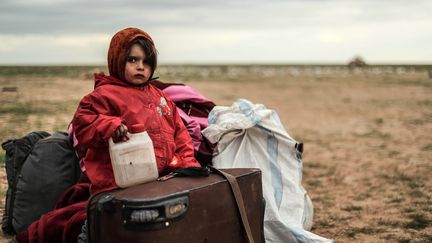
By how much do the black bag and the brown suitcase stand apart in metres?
1.36

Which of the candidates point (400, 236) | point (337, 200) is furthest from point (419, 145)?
point (400, 236)

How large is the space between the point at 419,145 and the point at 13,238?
7799 millimetres

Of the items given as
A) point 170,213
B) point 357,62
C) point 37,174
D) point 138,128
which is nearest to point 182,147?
point 138,128

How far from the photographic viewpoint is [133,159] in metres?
2.90

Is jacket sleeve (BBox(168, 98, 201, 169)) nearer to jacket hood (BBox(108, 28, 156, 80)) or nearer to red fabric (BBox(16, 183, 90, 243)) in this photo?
jacket hood (BBox(108, 28, 156, 80))

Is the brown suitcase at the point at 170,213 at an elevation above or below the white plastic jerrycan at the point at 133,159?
below

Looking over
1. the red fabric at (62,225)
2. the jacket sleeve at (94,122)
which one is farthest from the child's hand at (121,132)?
the red fabric at (62,225)

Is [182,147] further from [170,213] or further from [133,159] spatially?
[170,213]

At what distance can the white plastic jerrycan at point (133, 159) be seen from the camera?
2.88 meters

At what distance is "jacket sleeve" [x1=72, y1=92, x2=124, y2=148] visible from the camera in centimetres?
289

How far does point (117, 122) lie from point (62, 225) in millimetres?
969

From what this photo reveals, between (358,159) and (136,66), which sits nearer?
(136,66)

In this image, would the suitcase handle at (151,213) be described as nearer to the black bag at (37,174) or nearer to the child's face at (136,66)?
the child's face at (136,66)

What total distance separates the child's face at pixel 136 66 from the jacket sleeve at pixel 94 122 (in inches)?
8.9
